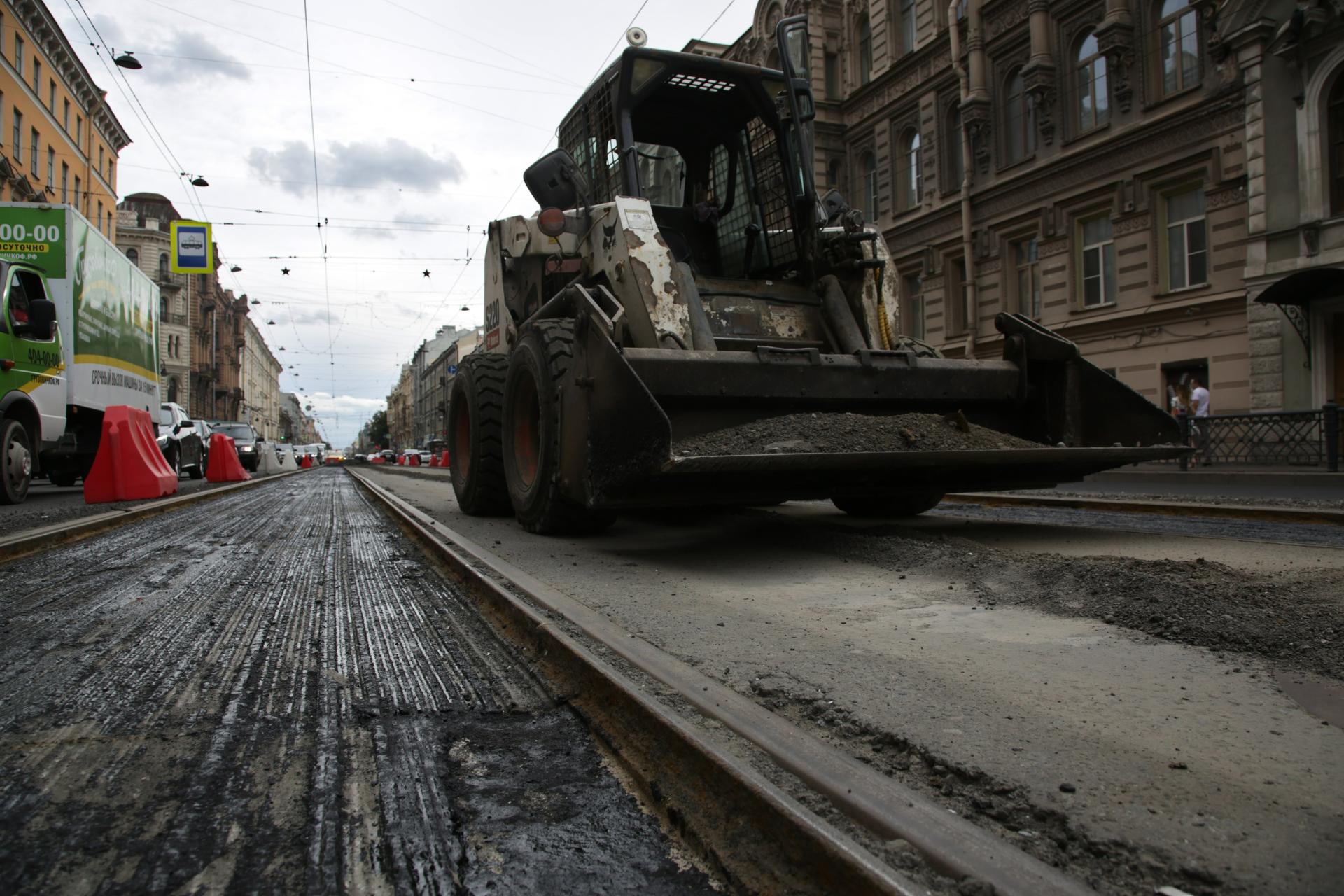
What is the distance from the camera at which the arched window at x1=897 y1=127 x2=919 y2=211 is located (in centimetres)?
2528

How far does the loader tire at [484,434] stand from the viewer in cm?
705

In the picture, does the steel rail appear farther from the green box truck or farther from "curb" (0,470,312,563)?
the green box truck

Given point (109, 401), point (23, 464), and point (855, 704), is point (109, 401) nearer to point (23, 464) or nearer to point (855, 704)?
point (23, 464)

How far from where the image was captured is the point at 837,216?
6191 millimetres

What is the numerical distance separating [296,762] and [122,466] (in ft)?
35.9

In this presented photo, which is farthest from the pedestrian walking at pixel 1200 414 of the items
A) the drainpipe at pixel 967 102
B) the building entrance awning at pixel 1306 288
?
the drainpipe at pixel 967 102

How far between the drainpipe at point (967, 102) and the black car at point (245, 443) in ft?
73.3

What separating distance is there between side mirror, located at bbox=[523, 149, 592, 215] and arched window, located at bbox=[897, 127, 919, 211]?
20.7m

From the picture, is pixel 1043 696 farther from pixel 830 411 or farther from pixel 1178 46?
pixel 1178 46

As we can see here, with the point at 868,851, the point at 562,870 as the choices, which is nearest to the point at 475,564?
the point at 562,870

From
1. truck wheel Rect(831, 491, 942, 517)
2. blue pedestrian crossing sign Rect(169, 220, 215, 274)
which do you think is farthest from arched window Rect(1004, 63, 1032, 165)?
blue pedestrian crossing sign Rect(169, 220, 215, 274)

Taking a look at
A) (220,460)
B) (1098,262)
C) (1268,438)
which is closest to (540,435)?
(1268,438)

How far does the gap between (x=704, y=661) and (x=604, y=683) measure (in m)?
0.42

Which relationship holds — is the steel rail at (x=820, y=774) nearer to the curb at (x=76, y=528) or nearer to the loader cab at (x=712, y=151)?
the loader cab at (x=712, y=151)
